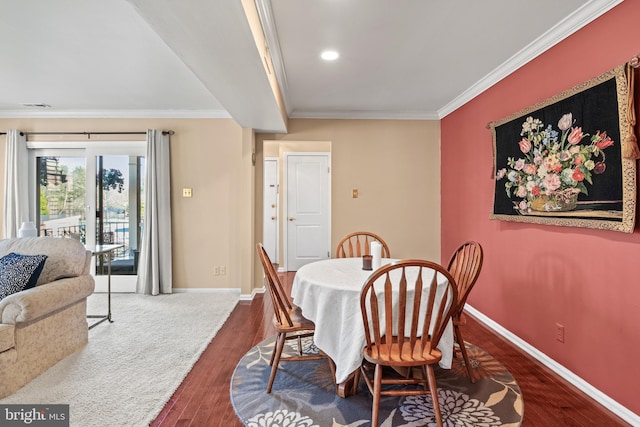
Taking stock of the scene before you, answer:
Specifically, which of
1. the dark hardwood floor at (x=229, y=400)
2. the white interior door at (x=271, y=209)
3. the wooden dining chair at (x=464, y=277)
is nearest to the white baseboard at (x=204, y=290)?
the dark hardwood floor at (x=229, y=400)

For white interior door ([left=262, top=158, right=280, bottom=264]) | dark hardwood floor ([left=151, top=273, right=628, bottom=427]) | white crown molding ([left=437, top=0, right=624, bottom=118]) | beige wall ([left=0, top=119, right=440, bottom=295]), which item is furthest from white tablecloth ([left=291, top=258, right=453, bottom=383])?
white interior door ([left=262, top=158, right=280, bottom=264])

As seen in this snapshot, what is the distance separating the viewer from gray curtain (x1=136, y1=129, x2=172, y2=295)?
414 centimetres

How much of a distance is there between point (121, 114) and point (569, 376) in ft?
17.7

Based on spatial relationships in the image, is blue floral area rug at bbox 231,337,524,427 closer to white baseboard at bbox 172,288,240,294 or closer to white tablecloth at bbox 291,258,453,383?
white tablecloth at bbox 291,258,453,383

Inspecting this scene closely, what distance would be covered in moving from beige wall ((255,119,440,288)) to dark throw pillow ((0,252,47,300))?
240cm

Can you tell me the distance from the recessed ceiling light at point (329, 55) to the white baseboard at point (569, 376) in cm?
288

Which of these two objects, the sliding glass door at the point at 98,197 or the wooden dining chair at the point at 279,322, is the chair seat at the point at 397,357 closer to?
the wooden dining chair at the point at 279,322

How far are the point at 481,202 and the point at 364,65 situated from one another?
1844 millimetres

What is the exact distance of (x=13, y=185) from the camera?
4.12 meters

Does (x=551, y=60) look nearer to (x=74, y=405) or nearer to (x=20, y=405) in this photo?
(x=74, y=405)

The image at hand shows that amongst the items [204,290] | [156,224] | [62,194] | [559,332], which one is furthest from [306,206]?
[559,332]

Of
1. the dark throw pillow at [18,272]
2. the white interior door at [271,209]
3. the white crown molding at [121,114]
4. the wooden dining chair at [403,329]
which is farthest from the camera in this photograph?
the white interior door at [271,209]

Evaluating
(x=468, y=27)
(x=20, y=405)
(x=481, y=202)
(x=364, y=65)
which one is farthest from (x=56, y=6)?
(x=481, y=202)

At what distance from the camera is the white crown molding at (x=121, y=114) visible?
167 inches
